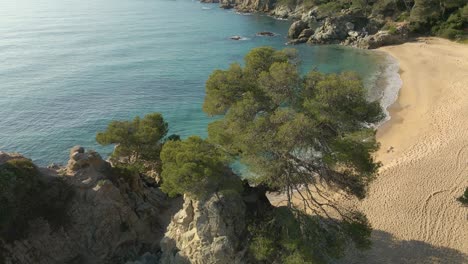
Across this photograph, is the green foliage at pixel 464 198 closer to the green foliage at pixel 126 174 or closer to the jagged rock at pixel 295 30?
the green foliage at pixel 126 174

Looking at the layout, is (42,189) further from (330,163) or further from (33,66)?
(33,66)

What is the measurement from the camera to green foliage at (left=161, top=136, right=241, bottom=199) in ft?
57.7

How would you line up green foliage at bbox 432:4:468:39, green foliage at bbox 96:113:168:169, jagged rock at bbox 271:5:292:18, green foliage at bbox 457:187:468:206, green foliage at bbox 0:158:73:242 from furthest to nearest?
jagged rock at bbox 271:5:292:18 < green foliage at bbox 432:4:468:39 < green foliage at bbox 96:113:168:169 < green foliage at bbox 457:187:468:206 < green foliage at bbox 0:158:73:242

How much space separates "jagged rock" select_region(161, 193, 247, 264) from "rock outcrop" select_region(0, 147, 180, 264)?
422 centimetres

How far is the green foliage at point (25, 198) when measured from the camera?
1984cm

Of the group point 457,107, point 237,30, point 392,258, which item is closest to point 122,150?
point 392,258

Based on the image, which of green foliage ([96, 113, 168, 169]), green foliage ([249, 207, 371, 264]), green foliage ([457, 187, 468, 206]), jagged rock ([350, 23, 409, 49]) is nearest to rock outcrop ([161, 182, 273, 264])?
green foliage ([249, 207, 371, 264])

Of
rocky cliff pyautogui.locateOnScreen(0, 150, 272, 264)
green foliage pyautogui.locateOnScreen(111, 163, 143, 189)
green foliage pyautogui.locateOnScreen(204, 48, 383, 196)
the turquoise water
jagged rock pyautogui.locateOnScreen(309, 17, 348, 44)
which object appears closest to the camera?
green foliage pyautogui.locateOnScreen(204, 48, 383, 196)

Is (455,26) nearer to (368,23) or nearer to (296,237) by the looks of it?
(368,23)

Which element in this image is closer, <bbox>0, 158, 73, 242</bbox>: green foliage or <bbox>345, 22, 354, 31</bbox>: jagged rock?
<bbox>0, 158, 73, 242</bbox>: green foliage

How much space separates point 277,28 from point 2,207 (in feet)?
276

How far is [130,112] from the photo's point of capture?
4738 cm

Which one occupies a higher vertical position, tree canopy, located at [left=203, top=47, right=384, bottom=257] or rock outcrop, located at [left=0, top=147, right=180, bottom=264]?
tree canopy, located at [left=203, top=47, right=384, bottom=257]

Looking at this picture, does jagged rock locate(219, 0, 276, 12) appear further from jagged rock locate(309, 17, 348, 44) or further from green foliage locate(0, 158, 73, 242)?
green foliage locate(0, 158, 73, 242)
